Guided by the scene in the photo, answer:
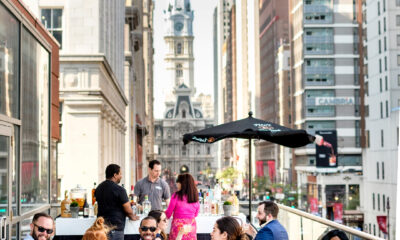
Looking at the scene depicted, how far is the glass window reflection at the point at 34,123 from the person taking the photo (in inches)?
529

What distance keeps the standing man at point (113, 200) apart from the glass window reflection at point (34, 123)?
88.9 inches

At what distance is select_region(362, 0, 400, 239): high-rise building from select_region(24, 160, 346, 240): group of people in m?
65.5

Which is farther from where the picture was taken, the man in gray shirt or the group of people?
the man in gray shirt

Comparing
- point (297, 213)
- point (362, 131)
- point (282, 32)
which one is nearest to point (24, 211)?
point (297, 213)

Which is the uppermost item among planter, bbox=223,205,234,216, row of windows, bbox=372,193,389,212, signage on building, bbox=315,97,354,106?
signage on building, bbox=315,97,354,106

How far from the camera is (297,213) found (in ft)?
45.6

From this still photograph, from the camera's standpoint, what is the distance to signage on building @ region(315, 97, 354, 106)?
10562cm

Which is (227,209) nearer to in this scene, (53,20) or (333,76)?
(53,20)

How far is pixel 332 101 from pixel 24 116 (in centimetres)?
9480

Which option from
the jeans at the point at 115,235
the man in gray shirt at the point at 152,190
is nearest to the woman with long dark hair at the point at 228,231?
the jeans at the point at 115,235

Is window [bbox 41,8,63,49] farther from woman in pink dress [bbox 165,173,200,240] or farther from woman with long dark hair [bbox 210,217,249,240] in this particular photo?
woman with long dark hair [bbox 210,217,249,240]

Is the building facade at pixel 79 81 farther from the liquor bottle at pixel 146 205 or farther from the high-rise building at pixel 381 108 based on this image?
the high-rise building at pixel 381 108

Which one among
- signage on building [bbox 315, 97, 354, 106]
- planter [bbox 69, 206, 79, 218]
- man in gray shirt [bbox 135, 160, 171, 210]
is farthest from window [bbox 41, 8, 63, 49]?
signage on building [bbox 315, 97, 354, 106]

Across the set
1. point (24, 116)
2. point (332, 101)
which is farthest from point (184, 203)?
point (332, 101)
